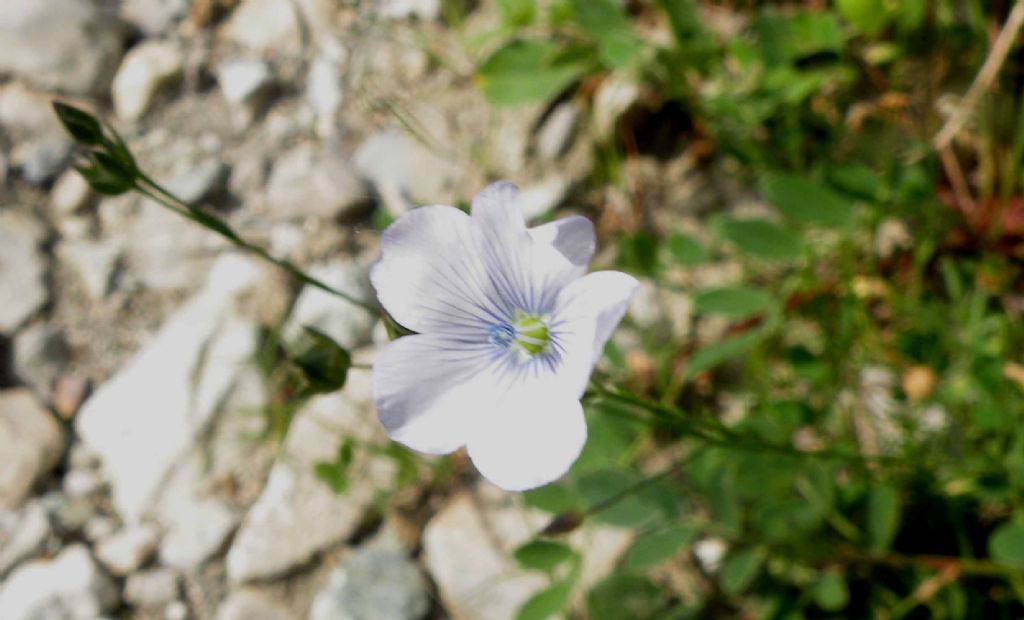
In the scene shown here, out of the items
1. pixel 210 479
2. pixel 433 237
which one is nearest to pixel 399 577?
pixel 210 479

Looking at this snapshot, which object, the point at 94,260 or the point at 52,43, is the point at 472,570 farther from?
the point at 52,43

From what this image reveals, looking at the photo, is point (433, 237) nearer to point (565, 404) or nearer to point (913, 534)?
point (565, 404)

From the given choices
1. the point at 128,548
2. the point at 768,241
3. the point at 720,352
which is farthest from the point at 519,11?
the point at 128,548

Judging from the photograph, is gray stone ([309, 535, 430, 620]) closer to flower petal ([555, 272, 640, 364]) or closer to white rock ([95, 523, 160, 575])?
white rock ([95, 523, 160, 575])

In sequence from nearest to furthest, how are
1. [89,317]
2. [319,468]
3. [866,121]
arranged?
[319,468]
[866,121]
[89,317]

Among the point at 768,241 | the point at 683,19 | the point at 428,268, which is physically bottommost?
the point at 768,241

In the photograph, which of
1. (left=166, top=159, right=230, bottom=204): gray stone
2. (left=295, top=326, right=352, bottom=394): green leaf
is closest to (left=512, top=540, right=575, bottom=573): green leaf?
(left=295, top=326, right=352, bottom=394): green leaf

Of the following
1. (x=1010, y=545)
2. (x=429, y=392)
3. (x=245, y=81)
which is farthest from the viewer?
(x=245, y=81)
